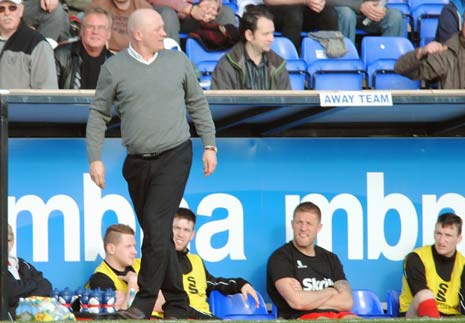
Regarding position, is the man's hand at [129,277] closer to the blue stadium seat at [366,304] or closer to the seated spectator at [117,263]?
the seated spectator at [117,263]

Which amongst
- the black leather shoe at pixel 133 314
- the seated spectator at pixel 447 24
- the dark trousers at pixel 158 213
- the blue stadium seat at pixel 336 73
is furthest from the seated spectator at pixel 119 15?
the black leather shoe at pixel 133 314

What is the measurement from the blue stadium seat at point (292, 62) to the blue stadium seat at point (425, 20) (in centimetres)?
Answer: 174

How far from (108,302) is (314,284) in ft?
5.59

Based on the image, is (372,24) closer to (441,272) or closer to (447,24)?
(447,24)

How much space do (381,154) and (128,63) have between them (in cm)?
370

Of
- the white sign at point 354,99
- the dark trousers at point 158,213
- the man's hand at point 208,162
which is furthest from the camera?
the white sign at point 354,99

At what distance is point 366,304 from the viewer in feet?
34.1

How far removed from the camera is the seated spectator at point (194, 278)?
9.84 meters

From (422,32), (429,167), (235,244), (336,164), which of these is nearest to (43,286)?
(235,244)

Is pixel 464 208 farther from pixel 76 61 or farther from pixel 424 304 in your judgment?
pixel 76 61

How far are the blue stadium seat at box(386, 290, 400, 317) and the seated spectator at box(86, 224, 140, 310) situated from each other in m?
2.20

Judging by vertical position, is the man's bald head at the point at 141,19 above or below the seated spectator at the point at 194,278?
above

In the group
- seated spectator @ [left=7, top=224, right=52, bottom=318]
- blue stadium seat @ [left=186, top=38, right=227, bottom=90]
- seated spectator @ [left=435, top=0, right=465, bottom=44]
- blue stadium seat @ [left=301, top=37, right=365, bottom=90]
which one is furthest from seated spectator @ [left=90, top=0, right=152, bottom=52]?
seated spectator @ [left=435, top=0, right=465, bottom=44]

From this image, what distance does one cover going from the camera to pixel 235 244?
10625 mm
